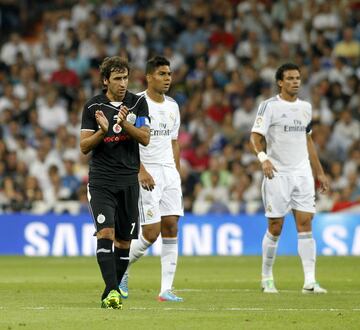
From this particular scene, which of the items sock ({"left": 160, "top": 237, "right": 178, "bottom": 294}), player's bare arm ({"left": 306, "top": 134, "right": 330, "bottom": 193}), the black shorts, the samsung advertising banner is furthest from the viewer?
the samsung advertising banner

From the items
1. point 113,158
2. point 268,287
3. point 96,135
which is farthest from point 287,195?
point 96,135

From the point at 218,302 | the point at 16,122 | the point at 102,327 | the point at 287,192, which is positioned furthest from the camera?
the point at 16,122

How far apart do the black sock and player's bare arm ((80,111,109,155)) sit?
1.28 meters

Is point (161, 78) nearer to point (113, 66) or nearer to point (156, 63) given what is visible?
point (156, 63)

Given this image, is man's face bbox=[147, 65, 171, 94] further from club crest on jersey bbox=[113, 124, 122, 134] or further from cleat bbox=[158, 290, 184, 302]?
cleat bbox=[158, 290, 184, 302]

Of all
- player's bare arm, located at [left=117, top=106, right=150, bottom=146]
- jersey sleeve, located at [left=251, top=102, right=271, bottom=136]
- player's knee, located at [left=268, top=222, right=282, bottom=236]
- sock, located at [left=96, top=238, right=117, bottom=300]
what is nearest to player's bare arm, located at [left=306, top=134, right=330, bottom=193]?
jersey sleeve, located at [left=251, top=102, right=271, bottom=136]

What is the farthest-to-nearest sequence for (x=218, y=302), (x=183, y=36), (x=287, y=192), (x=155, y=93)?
1. (x=183, y=36)
2. (x=287, y=192)
3. (x=155, y=93)
4. (x=218, y=302)

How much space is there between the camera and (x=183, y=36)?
93.2 ft

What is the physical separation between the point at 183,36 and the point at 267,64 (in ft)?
7.87

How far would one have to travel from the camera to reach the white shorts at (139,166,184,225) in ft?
42.1

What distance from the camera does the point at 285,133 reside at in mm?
14195

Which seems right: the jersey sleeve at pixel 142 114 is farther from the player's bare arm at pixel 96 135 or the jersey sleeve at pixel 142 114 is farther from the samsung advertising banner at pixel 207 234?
the samsung advertising banner at pixel 207 234

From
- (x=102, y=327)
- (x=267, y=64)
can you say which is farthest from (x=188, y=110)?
(x=102, y=327)

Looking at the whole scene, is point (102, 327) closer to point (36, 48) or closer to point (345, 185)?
point (345, 185)
